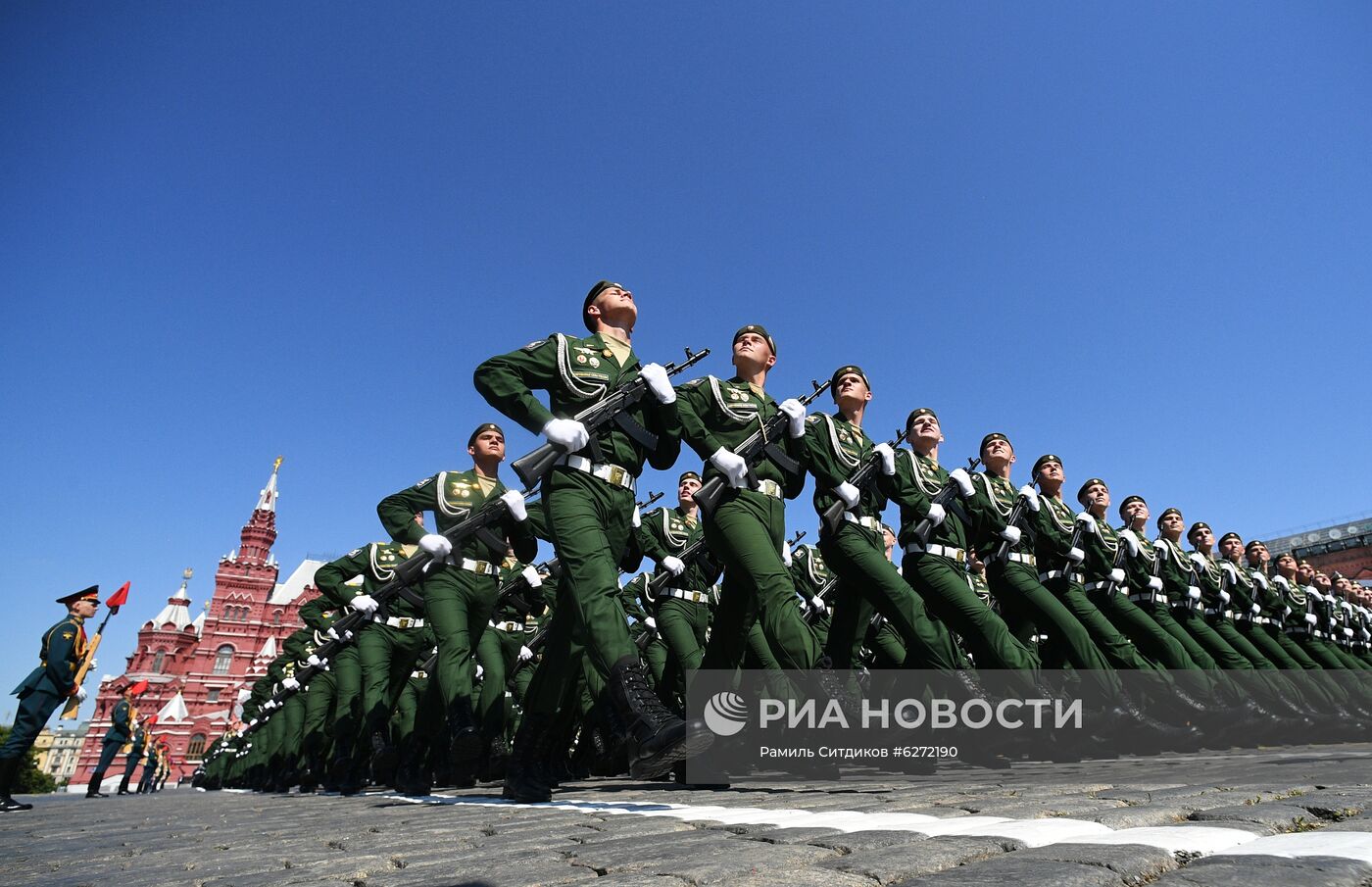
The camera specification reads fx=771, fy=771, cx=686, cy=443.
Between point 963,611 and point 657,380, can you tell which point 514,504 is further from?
point 963,611

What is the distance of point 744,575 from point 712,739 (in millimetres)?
1378

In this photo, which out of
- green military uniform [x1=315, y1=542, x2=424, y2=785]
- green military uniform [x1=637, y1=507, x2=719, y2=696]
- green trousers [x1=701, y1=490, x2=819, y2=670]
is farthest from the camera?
green military uniform [x1=315, y1=542, x2=424, y2=785]

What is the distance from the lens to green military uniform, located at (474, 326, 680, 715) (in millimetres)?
3520

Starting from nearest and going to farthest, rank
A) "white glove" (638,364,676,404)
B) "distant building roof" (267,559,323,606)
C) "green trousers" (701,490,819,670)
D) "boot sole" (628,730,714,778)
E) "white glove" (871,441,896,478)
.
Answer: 1. "boot sole" (628,730,714,778)
2. "green trousers" (701,490,819,670)
3. "white glove" (638,364,676,404)
4. "white glove" (871,441,896,478)
5. "distant building roof" (267,559,323,606)

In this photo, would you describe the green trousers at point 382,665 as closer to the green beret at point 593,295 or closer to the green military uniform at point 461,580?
the green military uniform at point 461,580

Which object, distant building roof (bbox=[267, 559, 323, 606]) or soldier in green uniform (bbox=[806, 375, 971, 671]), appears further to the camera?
distant building roof (bbox=[267, 559, 323, 606])

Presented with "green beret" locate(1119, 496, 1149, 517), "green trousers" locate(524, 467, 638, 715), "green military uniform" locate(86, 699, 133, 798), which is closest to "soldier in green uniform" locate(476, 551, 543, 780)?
"green trousers" locate(524, 467, 638, 715)

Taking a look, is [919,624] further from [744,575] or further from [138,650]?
[138,650]

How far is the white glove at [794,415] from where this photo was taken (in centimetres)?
497

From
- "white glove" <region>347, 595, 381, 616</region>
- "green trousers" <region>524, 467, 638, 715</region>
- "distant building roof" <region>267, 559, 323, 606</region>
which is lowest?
"green trousers" <region>524, 467, 638, 715</region>

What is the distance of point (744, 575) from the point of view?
168 inches

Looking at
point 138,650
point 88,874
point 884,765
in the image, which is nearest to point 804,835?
point 88,874

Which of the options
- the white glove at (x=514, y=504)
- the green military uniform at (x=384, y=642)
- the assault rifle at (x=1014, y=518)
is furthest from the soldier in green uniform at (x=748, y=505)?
the green military uniform at (x=384, y=642)

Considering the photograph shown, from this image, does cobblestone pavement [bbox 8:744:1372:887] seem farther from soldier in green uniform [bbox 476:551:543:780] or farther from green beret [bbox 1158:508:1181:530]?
green beret [bbox 1158:508:1181:530]
